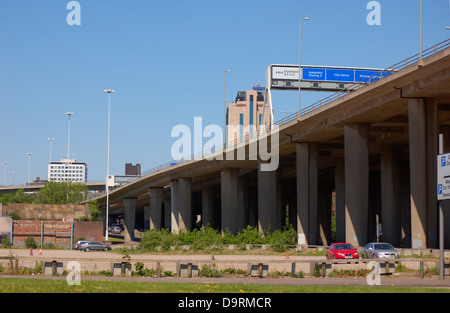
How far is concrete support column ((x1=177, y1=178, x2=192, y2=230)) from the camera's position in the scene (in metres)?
111

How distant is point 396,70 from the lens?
2005 inches

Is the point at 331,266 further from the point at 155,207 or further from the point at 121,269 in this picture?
the point at 155,207

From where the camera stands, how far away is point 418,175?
49.7m

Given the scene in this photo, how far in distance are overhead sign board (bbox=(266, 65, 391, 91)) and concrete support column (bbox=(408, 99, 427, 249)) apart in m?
36.4

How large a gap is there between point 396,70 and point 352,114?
29.0ft

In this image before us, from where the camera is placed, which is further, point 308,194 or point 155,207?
point 155,207

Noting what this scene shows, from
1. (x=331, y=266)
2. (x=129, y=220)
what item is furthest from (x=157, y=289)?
(x=129, y=220)

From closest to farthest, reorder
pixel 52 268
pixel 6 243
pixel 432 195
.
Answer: pixel 52 268 < pixel 432 195 < pixel 6 243

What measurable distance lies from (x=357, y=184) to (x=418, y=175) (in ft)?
38.0

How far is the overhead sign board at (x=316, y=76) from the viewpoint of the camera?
285 feet

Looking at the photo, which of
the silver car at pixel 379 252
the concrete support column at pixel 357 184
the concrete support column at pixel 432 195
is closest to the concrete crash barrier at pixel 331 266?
the silver car at pixel 379 252

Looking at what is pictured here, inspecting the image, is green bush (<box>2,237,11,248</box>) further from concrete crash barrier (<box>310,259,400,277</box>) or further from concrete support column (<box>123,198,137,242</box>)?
concrete support column (<box>123,198,137,242</box>)

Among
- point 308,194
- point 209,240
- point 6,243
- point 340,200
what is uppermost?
point 308,194
